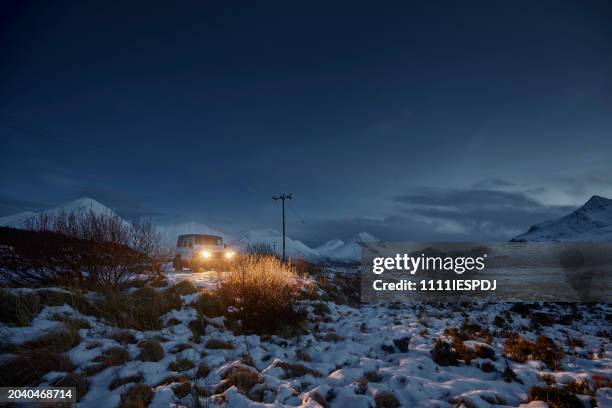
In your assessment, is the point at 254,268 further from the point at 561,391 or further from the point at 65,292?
the point at 561,391

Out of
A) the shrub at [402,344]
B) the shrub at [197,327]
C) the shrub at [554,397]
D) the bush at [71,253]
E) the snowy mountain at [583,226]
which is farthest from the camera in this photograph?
the snowy mountain at [583,226]

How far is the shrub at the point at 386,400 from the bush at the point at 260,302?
373 centimetres

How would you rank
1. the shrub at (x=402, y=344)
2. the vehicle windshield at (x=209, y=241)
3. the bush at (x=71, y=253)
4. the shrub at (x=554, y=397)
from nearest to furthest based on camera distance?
the shrub at (x=554, y=397) < the shrub at (x=402, y=344) < the bush at (x=71, y=253) < the vehicle windshield at (x=209, y=241)

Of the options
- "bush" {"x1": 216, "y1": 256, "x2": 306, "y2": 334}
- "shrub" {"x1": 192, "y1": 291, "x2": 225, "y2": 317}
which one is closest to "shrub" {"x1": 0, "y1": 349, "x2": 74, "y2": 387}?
"shrub" {"x1": 192, "y1": 291, "x2": 225, "y2": 317}

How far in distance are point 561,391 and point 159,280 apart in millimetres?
9887

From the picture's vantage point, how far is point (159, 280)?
9352 millimetres

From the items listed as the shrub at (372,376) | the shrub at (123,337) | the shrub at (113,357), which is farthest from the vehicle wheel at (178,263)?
the shrub at (372,376)

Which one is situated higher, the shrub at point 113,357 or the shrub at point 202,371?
the shrub at point 113,357

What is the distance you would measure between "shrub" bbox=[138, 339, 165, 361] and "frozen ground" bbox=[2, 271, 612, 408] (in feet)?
0.35

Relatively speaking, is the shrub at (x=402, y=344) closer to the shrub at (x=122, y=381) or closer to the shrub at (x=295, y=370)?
the shrub at (x=295, y=370)

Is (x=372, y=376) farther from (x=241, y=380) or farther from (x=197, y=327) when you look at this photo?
(x=197, y=327)

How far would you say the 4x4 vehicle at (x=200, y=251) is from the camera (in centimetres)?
1543

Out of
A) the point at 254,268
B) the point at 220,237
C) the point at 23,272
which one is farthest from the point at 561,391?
the point at 220,237

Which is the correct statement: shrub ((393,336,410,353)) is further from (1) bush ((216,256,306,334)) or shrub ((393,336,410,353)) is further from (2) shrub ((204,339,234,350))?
(2) shrub ((204,339,234,350))
